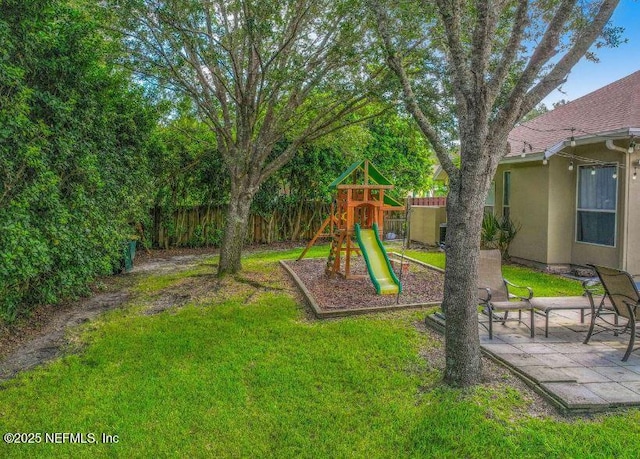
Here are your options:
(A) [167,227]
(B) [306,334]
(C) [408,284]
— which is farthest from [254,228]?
(B) [306,334]

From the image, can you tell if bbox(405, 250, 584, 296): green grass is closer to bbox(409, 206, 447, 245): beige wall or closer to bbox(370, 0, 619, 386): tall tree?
bbox(409, 206, 447, 245): beige wall

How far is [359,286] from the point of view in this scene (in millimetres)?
8250

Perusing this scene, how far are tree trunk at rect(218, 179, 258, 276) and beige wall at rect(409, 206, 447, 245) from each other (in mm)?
7208

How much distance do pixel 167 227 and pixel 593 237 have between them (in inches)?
465

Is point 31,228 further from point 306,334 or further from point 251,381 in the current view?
point 306,334

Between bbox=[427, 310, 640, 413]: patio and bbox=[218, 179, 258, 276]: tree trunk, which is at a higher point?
bbox=[218, 179, 258, 276]: tree trunk

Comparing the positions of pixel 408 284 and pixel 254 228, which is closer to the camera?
pixel 408 284

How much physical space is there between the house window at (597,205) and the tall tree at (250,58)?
17.9 ft

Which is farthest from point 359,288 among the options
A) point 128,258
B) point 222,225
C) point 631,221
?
point 222,225

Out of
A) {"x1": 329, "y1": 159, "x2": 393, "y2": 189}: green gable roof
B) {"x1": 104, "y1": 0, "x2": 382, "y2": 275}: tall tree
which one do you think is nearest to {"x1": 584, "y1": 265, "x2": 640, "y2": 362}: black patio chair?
{"x1": 329, "y1": 159, "x2": 393, "y2": 189}: green gable roof

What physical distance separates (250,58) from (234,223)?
131 inches

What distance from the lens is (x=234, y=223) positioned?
29.4ft

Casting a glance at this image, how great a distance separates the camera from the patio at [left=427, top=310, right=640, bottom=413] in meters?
3.57

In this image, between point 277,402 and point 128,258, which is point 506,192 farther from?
point 277,402
